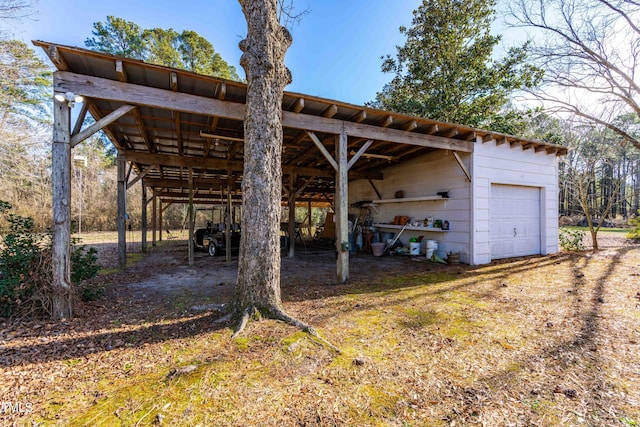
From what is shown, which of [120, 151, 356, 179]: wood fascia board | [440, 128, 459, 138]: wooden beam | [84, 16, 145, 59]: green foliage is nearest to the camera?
[440, 128, 459, 138]: wooden beam

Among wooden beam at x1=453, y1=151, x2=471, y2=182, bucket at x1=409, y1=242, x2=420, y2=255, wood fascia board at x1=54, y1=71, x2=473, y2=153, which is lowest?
bucket at x1=409, y1=242, x2=420, y2=255

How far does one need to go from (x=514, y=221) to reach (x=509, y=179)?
3.66 feet

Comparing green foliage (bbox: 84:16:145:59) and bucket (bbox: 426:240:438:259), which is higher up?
green foliage (bbox: 84:16:145:59)

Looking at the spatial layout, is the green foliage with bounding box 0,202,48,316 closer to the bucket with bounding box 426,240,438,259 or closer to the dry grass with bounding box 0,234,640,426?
the dry grass with bounding box 0,234,640,426

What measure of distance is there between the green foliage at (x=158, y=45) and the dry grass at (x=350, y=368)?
677 inches

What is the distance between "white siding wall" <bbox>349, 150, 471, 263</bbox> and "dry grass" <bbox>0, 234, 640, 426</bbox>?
2.92 meters

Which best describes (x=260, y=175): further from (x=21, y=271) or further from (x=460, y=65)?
(x=460, y=65)

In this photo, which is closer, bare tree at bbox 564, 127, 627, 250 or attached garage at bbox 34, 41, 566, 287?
attached garage at bbox 34, 41, 566, 287

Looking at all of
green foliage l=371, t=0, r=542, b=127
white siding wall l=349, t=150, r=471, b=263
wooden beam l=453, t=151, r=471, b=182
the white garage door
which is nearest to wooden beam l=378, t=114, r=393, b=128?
wooden beam l=453, t=151, r=471, b=182

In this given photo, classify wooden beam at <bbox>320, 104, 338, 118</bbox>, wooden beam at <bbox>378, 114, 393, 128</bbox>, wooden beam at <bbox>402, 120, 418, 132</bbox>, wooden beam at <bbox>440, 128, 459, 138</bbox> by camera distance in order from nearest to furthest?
wooden beam at <bbox>320, 104, 338, 118</bbox> < wooden beam at <bbox>378, 114, 393, 128</bbox> < wooden beam at <bbox>402, 120, 418, 132</bbox> < wooden beam at <bbox>440, 128, 459, 138</bbox>

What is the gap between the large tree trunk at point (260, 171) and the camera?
2.88m

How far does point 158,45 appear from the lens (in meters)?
15.7

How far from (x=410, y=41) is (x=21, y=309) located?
13924 mm

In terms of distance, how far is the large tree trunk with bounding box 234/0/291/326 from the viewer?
2875mm
